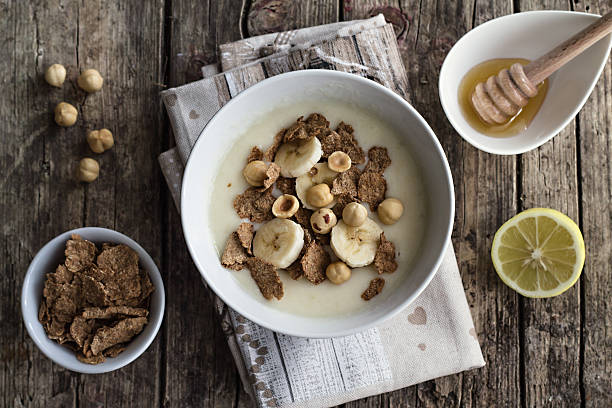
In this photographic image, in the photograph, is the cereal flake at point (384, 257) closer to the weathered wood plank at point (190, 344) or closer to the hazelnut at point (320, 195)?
the hazelnut at point (320, 195)

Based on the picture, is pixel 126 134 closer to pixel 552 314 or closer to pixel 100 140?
pixel 100 140

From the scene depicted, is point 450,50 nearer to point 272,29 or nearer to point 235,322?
point 272,29

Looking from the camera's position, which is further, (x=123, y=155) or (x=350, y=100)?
(x=123, y=155)

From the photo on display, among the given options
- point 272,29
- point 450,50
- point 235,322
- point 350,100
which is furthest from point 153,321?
point 450,50

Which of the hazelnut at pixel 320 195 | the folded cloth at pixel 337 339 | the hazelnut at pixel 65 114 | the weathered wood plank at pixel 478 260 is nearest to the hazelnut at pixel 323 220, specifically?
the hazelnut at pixel 320 195

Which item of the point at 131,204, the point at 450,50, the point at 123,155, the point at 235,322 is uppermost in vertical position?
the point at 450,50

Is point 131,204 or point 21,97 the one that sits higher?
point 21,97

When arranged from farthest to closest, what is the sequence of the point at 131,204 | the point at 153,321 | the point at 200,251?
the point at 131,204 → the point at 153,321 → the point at 200,251

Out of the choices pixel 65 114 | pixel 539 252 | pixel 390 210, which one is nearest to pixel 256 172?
pixel 390 210
